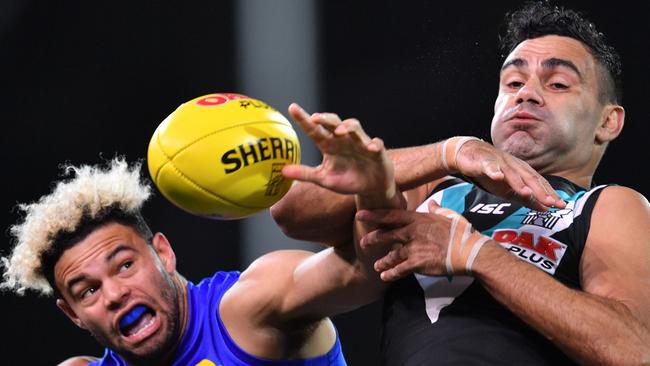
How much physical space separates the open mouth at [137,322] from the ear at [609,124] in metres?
1.27

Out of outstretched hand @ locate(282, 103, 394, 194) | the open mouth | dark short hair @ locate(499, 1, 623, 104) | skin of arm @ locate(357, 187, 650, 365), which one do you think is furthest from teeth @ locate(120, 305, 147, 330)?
dark short hair @ locate(499, 1, 623, 104)

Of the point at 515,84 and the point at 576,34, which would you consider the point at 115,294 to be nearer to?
the point at 515,84

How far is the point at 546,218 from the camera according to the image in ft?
6.77

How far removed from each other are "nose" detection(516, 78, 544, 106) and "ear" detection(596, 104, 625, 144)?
240mm

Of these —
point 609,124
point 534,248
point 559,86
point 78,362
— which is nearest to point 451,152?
point 534,248

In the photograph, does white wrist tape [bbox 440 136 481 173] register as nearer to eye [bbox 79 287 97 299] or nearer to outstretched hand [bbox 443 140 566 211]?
outstretched hand [bbox 443 140 566 211]

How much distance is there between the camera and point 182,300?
99.5 inches

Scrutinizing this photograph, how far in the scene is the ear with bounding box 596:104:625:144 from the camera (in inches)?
97.3

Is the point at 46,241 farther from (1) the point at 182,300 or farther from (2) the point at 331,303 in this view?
(2) the point at 331,303

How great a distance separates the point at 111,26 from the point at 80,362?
1.56 m

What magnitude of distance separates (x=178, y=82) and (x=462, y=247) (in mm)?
2121

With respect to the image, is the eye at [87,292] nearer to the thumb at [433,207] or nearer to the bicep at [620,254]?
the thumb at [433,207]

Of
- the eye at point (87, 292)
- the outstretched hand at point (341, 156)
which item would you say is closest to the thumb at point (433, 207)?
the outstretched hand at point (341, 156)

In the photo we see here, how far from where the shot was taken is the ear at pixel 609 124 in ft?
8.11
